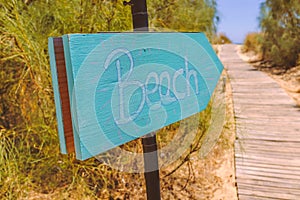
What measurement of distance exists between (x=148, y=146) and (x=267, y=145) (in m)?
2.24

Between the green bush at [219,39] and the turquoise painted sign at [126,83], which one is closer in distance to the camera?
the turquoise painted sign at [126,83]

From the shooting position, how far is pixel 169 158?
2168 mm

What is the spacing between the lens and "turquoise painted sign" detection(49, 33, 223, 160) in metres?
0.72

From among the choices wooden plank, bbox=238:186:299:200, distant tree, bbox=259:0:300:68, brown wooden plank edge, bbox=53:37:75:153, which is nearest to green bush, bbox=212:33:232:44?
distant tree, bbox=259:0:300:68

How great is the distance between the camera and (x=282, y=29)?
8383mm

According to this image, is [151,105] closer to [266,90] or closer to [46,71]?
[46,71]

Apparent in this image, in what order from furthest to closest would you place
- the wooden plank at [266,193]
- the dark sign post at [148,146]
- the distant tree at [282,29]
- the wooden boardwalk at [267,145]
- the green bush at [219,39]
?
the distant tree at [282,29] → the green bush at [219,39] → the wooden boardwalk at [267,145] → the wooden plank at [266,193] → the dark sign post at [148,146]

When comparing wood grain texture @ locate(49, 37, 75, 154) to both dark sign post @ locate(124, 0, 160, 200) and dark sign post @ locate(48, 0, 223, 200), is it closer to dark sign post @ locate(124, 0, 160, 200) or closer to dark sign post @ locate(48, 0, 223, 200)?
dark sign post @ locate(48, 0, 223, 200)

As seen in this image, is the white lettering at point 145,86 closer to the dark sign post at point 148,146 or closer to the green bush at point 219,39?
the dark sign post at point 148,146

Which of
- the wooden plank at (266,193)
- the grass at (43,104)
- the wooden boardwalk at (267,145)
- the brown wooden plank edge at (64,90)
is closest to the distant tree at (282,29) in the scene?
the wooden boardwalk at (267,145)

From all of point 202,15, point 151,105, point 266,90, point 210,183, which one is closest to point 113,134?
point 151,105

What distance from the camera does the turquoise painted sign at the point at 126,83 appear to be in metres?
0.72

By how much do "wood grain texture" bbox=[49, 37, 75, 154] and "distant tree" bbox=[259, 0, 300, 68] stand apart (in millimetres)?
7449

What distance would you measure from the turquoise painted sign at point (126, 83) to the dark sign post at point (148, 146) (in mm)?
97
